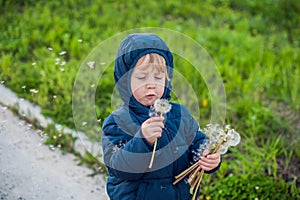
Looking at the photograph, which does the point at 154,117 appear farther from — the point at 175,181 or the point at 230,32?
the point at 230,32

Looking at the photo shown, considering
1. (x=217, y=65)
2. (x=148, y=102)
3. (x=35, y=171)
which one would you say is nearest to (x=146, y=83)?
(x=148, y=102)

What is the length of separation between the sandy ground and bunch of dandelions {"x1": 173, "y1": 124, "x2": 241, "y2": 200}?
3.24 feet

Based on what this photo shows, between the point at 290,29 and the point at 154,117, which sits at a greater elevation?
the point at 154,117

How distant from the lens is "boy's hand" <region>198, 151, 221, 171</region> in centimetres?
195

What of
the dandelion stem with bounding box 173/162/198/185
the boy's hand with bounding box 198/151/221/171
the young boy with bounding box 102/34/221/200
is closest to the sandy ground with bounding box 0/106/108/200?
the young boy with bounding box 102/34/221/200

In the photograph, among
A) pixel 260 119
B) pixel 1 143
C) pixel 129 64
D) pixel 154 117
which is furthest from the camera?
pixel 260 119

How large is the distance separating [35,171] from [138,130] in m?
1.16

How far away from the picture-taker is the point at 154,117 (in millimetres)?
1799

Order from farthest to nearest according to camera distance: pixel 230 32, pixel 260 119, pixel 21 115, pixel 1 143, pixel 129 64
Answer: pixel 230 32
pixel 260 119
pixel 21 115
pixel 1 143
pixel 129 64

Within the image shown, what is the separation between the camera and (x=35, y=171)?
9.42 feet

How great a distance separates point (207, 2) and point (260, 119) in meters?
2.71

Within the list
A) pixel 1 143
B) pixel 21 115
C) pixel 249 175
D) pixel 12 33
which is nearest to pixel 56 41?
pixel 12 33

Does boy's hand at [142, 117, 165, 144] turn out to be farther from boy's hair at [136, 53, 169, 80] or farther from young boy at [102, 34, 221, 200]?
boy's hair at [136, 53, 169, 80]

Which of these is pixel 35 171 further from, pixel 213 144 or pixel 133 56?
pixel 213 144
